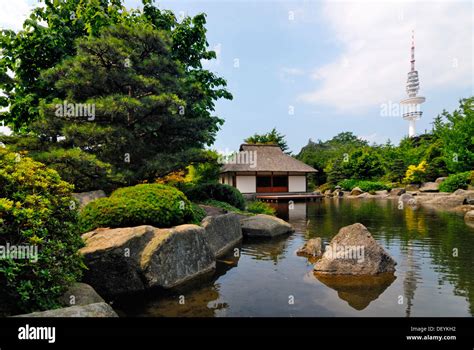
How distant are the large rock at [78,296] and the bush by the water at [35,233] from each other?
14 cm

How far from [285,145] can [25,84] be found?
42.4 metres

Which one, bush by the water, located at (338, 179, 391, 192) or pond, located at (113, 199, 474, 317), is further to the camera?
bush by the water, located at (338, 179, 391, 192)

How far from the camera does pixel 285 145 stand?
5109cm

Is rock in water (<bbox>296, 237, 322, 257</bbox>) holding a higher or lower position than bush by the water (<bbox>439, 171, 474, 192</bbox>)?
lower

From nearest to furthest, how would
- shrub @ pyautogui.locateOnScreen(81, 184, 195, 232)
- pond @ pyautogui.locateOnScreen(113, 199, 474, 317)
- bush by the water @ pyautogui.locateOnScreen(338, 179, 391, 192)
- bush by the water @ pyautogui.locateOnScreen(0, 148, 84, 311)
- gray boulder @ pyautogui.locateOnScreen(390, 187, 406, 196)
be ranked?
1. bush by the water @ pyautogui.locateOnScreen(0, 148, 84, 311)
2. pond @ pyautogui.locateOnScreen(113, 199, 474, 317)
3. shrub @ pyautogui.locateOnScreen(81, 184, 195, 232)
4. gray boulder @ pyautogui.locateOnScreen(390, 187, 406, 196)
5. bush by the water @ pyautogui.locateOnScreen(338, 179, 391, 192)

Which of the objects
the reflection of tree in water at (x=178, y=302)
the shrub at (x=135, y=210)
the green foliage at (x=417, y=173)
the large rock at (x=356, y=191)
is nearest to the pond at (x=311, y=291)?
the reflection of tree in water at (x=178, y=302)

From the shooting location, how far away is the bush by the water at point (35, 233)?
3.55 m

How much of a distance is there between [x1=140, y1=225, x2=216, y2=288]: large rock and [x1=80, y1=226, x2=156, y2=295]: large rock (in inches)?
7.3

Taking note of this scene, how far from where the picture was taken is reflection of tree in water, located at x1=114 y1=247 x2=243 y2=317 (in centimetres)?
462

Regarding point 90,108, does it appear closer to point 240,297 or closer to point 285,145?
point 240,297

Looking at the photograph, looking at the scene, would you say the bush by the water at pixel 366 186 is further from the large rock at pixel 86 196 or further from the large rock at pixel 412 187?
the large rock at pixel 86 196

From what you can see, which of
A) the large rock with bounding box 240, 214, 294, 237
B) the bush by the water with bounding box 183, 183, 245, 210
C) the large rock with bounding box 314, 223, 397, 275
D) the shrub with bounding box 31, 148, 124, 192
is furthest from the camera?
the bush by the water with bounding box 183, 183, 245, 210

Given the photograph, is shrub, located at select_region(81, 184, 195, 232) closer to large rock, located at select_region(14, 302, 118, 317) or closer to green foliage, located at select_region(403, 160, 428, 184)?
large rock, located at select_region(14, 302, 118, 317)

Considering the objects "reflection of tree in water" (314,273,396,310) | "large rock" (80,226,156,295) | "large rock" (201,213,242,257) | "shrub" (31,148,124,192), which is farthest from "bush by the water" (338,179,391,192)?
"large rock" (80,226,156,295)
